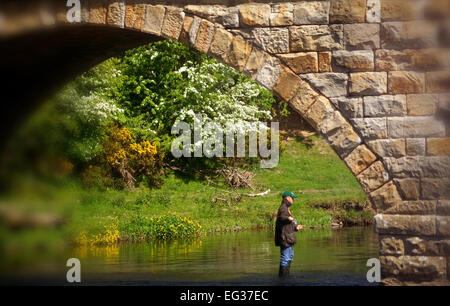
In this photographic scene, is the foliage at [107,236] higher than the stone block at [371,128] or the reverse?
the reverse

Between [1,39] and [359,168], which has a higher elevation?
[1,39]

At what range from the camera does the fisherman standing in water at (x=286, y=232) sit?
33.6 ft

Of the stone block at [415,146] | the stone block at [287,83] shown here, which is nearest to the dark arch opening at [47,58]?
the stone block at [287,83]

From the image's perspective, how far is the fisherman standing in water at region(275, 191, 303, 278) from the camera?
10.2 m

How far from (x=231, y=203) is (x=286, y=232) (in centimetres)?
1062

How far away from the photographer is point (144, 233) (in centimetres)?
1736

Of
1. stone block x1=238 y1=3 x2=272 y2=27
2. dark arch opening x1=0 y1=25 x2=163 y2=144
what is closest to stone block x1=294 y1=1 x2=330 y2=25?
stone block x1=238 y1=3 x2=272 y2=27

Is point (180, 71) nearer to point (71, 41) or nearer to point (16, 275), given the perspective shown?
point (71, 41)

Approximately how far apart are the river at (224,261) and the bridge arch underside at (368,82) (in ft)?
8.76

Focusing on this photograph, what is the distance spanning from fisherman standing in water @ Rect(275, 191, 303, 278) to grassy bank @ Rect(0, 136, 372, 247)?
529 cm

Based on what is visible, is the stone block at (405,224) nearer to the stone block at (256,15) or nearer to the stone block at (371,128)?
the stone block at (371,128)

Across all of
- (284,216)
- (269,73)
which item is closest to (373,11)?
(269,73)

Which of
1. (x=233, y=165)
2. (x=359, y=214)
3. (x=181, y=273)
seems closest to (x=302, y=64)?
(x=181, y=273)

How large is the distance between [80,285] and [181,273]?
2009mm
